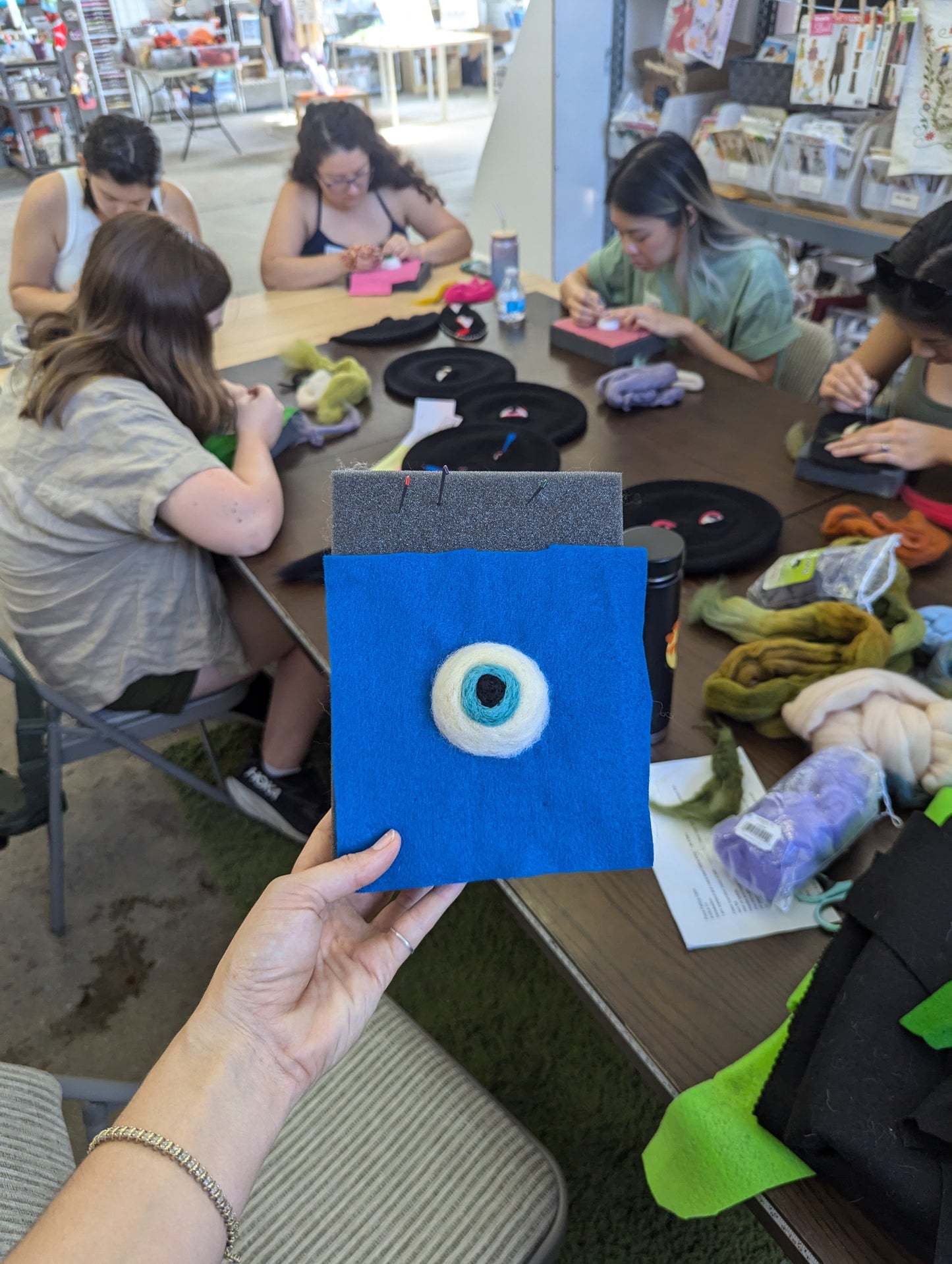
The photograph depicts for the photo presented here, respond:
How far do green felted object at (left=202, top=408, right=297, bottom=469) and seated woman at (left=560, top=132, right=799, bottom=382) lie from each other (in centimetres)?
99

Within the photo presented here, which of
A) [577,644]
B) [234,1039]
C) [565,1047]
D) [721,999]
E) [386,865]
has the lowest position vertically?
[565,1047]

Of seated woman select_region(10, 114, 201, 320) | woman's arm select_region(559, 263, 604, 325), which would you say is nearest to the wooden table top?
woman's arm select_region(559, 263, 604, 325)

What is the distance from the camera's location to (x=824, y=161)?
9.30ft

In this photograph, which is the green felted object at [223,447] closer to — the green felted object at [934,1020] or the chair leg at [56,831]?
the chair leg at [56,831]

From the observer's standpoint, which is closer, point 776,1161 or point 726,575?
point 776,1161

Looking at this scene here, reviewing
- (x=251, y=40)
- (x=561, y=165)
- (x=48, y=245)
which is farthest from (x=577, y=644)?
(x=251, y=40)

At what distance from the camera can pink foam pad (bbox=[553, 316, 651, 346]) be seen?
201 cm

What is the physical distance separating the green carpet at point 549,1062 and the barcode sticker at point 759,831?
1.71 ft

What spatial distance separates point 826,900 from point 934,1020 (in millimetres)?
223

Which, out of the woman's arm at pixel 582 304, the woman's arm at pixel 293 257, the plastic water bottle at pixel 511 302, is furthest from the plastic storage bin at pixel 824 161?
the woman's arm at pixel 293 257

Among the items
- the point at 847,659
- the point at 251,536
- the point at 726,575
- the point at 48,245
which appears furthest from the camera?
the point at 48,245

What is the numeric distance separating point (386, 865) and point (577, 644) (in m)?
0.23

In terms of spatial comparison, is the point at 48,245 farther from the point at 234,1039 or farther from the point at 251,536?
the point at 234,1039

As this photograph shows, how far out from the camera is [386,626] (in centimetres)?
64
